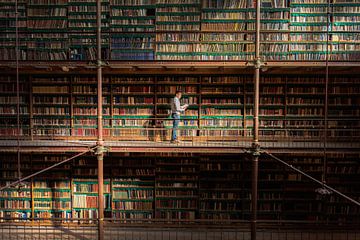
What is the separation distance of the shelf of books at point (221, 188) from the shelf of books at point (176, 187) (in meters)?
0.16

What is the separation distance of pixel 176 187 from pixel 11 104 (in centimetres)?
381

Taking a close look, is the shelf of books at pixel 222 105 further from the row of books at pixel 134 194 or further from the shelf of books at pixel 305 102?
the row of books at pixel 134 194

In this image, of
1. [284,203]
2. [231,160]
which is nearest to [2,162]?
[231,160]

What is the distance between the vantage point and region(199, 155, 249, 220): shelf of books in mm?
6008

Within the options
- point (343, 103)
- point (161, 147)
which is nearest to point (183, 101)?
point (161, 147)

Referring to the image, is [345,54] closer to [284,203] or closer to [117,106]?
[284,203]

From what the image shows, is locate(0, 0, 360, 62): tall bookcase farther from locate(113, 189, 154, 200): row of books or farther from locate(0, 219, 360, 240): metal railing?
locate(0, 219, 360, 240): metal railing

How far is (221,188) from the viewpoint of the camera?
6031 mm

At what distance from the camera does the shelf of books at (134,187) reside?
6.07 m

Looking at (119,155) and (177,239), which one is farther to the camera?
(119,155)

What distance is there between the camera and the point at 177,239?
552cm

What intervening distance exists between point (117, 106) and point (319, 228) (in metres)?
4.68

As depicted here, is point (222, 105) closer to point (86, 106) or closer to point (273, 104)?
point (273, 104)

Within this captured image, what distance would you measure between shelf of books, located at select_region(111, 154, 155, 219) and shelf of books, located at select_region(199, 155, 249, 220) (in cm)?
104
